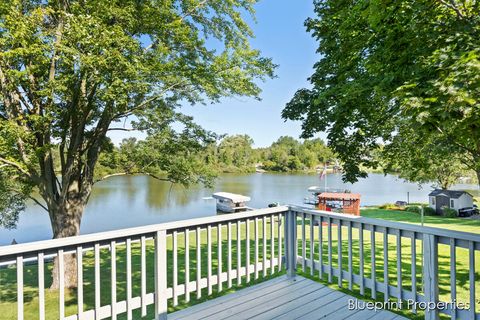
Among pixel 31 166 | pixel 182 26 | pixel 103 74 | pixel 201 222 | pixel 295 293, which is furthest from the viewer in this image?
pixel 182 26

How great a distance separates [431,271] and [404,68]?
1.77 meters

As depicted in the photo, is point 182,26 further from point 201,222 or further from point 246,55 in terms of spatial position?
point 201,222

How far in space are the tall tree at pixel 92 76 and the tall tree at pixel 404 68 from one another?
5.66 feet

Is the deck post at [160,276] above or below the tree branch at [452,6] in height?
below

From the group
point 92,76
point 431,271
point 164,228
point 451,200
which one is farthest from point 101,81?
point 451,200

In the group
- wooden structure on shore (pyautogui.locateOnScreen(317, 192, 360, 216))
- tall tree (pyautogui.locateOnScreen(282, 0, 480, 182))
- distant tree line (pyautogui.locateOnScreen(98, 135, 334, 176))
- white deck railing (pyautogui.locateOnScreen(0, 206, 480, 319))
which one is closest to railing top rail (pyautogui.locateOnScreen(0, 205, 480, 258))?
white deck railing (pyautogui.locateOnScreen(0, 206, 480, 319))

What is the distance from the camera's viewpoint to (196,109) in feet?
24.6

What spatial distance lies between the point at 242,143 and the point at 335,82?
47422 millimetres

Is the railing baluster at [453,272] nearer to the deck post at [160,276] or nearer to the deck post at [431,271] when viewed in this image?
the deck post at [431,271]

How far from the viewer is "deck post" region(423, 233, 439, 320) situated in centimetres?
230

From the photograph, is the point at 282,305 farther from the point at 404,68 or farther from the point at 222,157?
the point at 222,157

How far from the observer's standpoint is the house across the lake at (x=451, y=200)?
642 inches

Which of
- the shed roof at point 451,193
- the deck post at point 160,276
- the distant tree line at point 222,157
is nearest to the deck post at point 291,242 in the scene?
the deck post at point 160,276

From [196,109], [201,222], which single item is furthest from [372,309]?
[196,109]
